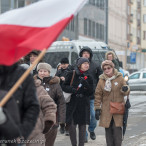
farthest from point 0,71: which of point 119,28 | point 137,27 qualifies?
point 137,27

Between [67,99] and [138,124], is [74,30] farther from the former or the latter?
[67,99]

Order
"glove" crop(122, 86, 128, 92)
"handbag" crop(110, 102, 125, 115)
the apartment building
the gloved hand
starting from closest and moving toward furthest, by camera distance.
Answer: "glove" crop(122, 86, 128, 92) < "handbag" crop(110, 102, 125, 115) < the gloved hand < the apartment building

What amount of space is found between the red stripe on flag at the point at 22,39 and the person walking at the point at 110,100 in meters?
4.56

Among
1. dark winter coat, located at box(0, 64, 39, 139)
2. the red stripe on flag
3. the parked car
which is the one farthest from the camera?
the parked car

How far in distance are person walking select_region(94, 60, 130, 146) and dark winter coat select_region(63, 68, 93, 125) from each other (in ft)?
2.67

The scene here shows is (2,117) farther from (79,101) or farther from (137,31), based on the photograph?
(137,31)

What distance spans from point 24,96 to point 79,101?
5336mm

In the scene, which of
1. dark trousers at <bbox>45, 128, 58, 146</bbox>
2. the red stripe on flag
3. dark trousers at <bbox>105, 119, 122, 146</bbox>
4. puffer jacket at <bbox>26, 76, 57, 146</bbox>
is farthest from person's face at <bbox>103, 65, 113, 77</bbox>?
the red stripe on flag

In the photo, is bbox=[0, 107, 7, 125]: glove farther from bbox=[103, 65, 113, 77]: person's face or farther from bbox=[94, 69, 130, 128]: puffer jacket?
bbox=[103, 65, 113, 77]: person's face

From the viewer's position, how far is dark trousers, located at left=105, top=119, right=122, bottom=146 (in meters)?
9.19

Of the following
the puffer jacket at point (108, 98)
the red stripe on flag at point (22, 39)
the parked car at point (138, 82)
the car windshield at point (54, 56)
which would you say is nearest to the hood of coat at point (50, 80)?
the puffer jacket at point (108, 98)

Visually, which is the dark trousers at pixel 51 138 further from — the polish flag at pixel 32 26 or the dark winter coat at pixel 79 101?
the polish flag at pixel 32 26

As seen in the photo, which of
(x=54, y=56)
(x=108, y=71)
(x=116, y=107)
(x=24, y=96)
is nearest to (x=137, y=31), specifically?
(x=54, y=56)

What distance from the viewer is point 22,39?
4504 millimetres
